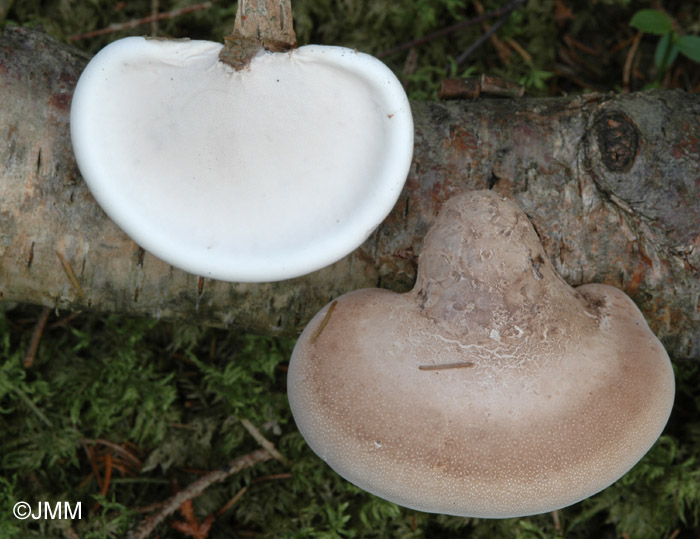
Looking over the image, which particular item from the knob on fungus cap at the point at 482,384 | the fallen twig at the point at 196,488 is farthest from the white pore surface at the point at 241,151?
the fallen twig at the point at 196,488

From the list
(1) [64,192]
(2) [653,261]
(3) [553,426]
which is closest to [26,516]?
(1) [64,192]

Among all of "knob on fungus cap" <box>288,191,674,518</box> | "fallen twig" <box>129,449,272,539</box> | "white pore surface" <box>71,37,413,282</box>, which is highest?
"white pore surface" <box>71,37,413,282</box>

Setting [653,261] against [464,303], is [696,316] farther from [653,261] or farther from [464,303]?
[464,303]

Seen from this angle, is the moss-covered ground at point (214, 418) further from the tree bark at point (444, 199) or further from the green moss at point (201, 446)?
the tree bark at point (444, 199)

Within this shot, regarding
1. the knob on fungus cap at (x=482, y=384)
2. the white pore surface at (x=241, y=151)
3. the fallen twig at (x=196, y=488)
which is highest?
the white pore surface at (x=241, y=151)

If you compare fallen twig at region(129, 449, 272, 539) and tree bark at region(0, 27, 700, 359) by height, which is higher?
tree bark at region(0, 27, 700, 359)

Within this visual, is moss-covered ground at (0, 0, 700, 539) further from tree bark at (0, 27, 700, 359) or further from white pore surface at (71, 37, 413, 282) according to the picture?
white pore surface at (71, 37, 413, 282)

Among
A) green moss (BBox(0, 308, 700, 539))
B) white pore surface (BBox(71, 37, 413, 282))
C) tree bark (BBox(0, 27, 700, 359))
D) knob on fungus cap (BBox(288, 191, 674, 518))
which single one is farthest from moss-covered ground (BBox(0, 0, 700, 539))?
white pore surface (BBox(71, 37, 413, 282))
